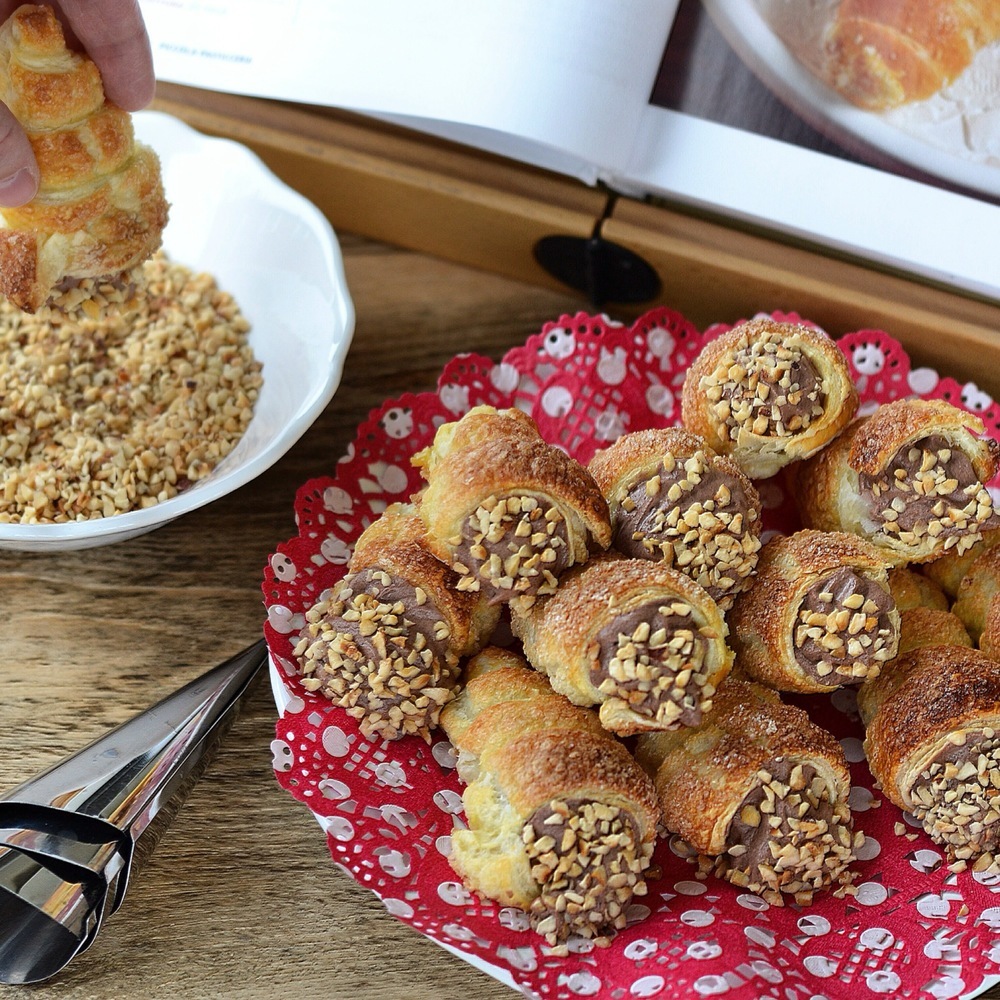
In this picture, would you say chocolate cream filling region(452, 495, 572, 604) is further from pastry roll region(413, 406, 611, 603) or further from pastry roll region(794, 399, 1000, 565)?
pastry roll region(794, 399, 1000, 565)

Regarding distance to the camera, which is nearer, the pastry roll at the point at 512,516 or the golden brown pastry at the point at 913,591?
the pastry roll at the point at 512,516

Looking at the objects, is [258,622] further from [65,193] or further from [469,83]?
[469,83]

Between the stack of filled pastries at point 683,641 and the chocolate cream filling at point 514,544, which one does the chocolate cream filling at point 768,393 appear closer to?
the stack of filled pastries at point 683,641

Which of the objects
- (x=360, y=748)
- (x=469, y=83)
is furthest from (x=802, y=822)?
(x=469, y=83)

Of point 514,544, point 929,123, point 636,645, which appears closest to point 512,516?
point 514,544

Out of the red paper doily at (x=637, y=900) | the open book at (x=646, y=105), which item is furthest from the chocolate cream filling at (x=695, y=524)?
the open book at (x=646, y=105)

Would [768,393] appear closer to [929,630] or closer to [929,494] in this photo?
[929,494]
